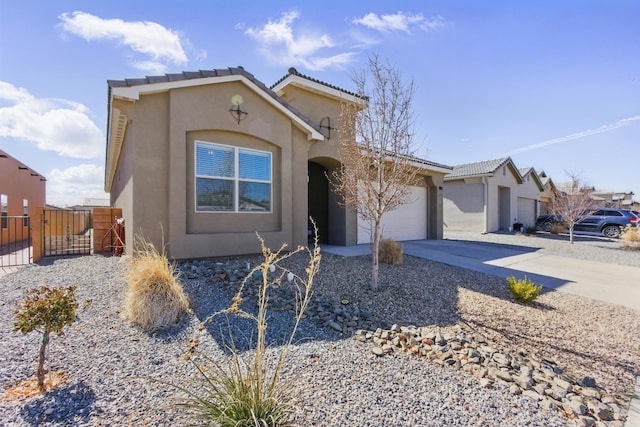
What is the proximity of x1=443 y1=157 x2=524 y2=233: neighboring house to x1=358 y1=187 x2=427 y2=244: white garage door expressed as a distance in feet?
21.5

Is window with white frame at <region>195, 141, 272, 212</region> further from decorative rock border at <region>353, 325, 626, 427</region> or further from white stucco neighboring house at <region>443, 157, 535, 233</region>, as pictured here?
white stucco neighboring house at <region>443, 157, 535, 233</region>

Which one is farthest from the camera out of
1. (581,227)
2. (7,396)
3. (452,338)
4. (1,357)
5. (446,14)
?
(581,227)

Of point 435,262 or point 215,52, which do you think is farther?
point 435,262

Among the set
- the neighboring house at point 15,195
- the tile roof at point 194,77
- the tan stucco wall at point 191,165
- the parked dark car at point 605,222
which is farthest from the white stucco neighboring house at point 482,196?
the neighboring house at point 15,195

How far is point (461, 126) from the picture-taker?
12.3 m

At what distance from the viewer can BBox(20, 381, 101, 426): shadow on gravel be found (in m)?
2.23

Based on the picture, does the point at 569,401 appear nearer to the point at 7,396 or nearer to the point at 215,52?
the point at 7,396

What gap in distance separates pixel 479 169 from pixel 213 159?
18.1 meters

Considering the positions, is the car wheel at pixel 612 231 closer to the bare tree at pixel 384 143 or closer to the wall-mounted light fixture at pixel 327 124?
the wall-mounted light fixture at pixel 327 124

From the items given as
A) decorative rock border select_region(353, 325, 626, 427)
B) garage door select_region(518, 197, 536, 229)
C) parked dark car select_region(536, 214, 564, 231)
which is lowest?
decorative rock border select_region(353, 325, 626, 427)

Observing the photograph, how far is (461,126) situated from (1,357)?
1423 cm

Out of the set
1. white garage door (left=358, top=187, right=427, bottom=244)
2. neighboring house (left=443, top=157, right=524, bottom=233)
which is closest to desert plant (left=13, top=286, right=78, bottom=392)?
white garage door (left=358, top=187, right=427, bottom=244)

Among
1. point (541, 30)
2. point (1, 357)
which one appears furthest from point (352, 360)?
point (541, 30)

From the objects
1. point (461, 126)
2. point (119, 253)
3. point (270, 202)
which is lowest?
point (119, 253)
